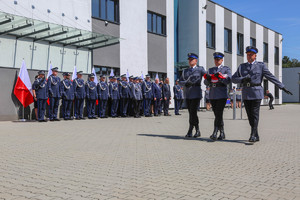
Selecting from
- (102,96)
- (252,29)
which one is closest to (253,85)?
(102,96)

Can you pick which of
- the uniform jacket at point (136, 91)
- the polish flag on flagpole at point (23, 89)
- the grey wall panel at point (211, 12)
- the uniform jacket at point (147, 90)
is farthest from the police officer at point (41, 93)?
the grey wall panel at point (211, 12)

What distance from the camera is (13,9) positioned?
47.8ft

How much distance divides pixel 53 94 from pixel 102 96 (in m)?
2.66

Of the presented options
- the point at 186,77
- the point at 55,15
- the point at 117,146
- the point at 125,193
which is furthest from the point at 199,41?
the point at 125,193

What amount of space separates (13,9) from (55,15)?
2316 mm

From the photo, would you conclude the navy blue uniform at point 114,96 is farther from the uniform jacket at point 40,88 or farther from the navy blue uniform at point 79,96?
the uniform jacket at point 40,88

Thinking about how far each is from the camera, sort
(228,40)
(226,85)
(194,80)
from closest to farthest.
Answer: (226,85) < (194,80) < (228,40)

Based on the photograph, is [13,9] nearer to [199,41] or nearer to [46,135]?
[46,135]

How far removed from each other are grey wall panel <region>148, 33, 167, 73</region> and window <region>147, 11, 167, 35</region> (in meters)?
0.48

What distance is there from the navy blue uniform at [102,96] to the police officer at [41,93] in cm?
293

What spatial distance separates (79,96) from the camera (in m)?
14.9

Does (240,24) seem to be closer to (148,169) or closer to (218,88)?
(218,88)

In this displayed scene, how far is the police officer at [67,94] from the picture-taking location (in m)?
14.3

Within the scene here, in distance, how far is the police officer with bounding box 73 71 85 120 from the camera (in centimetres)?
1491
